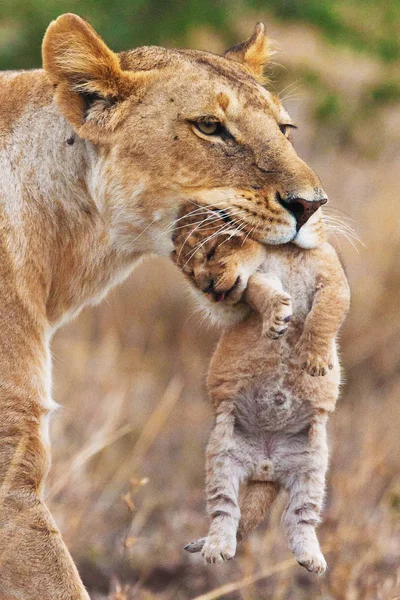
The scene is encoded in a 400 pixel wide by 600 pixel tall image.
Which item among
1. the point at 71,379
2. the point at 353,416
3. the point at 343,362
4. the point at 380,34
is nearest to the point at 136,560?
the point at 71,379

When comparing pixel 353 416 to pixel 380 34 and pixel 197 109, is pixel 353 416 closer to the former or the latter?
pixel 380 34

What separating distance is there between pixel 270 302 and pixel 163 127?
0.96 m

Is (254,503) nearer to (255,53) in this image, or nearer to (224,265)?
(224,265)

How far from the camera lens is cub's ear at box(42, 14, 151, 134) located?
12.1ft

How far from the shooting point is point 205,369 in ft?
19.9

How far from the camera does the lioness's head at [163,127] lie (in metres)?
3.54

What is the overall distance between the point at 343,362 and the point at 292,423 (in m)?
6.33

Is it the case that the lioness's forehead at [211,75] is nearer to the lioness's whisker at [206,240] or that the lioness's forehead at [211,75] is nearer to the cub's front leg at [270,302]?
the lioness's whisker at [206,240]

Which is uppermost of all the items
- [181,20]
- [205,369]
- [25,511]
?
[25,511]

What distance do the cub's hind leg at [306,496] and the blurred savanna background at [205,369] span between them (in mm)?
1352

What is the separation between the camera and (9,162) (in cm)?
379

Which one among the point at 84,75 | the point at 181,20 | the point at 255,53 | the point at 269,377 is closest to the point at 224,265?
the point at 269,377

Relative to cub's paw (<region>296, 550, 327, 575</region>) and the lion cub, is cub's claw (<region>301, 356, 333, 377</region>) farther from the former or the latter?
cub's paw (<region>296, 550, 327, 575</region>)

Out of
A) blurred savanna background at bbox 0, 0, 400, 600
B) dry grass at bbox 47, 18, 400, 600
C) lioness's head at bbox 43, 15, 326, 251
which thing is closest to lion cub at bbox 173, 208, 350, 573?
lioness's head at bbox 43, 15, 326, 251
